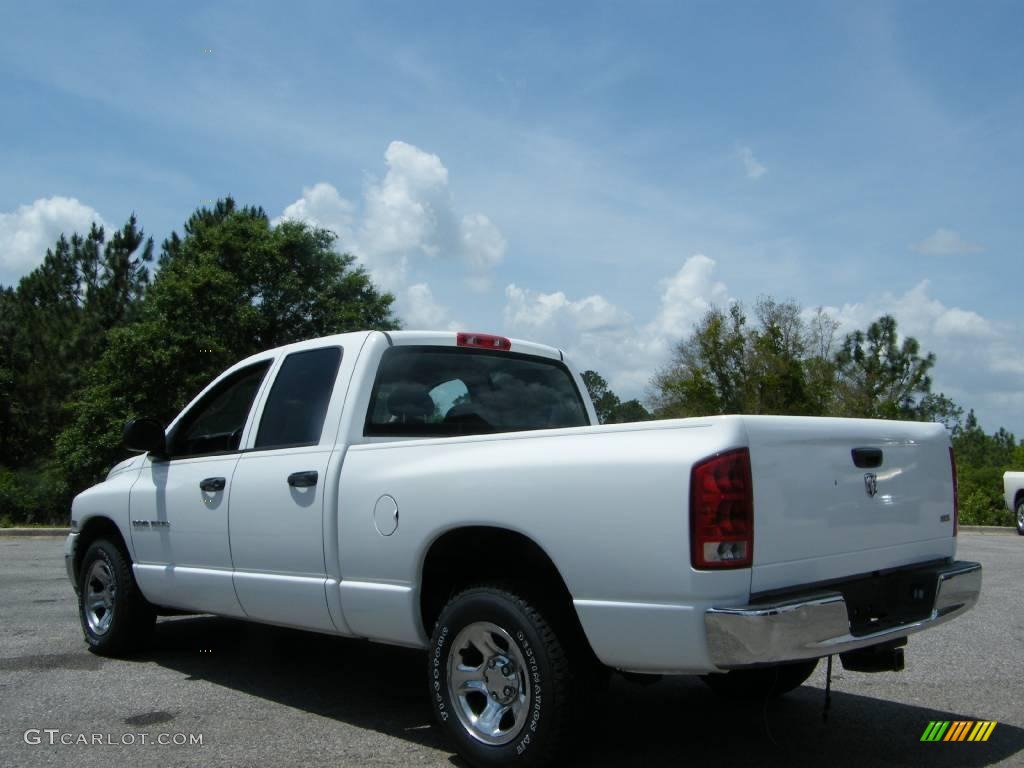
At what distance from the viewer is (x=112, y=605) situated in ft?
20.8

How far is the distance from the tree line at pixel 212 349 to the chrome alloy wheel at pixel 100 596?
19901 mm

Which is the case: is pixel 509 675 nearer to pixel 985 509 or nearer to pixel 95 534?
pixel 95 534

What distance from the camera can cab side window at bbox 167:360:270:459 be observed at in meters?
5.77

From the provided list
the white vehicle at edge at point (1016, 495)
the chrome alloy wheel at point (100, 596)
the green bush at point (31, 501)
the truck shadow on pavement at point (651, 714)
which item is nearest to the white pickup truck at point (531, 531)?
the truck shadow on pavement at point (651, 714)

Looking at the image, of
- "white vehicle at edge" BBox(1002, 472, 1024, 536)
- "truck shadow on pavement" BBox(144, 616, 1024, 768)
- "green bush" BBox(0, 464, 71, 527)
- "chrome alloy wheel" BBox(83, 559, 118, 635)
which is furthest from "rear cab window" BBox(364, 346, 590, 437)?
"green bush" BBox(0, 464, 71, 527)

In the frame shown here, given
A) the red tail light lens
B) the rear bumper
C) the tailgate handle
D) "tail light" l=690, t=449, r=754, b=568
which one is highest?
the red tail light lens

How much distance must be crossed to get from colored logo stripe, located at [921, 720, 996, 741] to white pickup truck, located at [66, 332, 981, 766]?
2.31ft

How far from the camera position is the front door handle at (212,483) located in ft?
17.9

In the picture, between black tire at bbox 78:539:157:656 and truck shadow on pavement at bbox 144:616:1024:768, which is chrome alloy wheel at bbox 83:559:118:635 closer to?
black tire at bbox 78:539:157:656

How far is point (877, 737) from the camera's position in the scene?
15.1 feet

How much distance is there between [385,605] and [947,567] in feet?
8.20

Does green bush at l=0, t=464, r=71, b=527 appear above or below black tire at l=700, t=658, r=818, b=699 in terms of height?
above

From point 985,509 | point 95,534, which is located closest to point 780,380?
point 985,509

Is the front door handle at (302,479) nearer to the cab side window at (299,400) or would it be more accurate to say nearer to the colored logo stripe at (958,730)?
the cab side window at (299,400)
